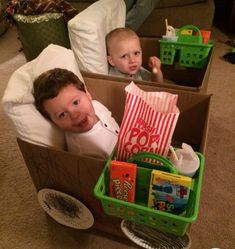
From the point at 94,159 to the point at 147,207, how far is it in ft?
0.64

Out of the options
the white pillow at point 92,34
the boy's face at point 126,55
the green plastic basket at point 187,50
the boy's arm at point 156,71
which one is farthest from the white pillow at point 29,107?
the green plastic basket at point 187,50

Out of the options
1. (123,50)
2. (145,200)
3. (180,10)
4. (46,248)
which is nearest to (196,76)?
(123,50)

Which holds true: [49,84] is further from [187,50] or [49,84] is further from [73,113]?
[187,50]

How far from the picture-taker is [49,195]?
0.94 meters

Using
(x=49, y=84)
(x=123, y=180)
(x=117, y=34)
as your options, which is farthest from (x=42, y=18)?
(x=123, y=180)

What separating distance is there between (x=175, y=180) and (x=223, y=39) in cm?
219

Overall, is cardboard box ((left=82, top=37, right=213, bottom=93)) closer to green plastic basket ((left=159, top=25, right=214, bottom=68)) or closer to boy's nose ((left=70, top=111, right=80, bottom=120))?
green plastic basket ((left=159, top=25, right=214, bottom=68))

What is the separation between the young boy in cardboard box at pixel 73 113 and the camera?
896mm

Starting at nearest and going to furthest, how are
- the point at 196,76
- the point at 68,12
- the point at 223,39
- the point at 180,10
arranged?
1. the point at 196,76
2. the point at 68,12
3. the point at 180,10
4. the point at 223,39

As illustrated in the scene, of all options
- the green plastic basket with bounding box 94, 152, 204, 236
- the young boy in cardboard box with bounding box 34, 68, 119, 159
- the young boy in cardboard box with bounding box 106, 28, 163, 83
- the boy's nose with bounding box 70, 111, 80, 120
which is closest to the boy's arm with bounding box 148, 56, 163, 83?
the young boy in cardboard box with bounding box 106, 28, 163, 83

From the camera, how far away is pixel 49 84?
888mm

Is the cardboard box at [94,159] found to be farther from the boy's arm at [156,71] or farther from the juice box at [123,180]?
the boy's arm at [156,71]

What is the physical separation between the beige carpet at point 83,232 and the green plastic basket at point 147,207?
0.42 m

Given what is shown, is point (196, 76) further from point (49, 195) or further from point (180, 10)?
point (49, 195)
